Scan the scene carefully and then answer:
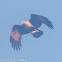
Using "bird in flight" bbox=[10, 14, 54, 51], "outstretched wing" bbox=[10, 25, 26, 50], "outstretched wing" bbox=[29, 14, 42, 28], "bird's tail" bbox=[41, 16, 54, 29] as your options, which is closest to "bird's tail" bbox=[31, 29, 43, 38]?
"bird in flight" bbox=[10, 14, 54, 51]

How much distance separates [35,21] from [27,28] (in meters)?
0.58

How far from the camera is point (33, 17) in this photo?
19.4 m

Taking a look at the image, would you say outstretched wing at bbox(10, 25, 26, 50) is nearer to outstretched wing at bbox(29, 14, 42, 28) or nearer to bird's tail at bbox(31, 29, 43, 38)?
outstretched wing at bbox(29, 14, 42, 28)

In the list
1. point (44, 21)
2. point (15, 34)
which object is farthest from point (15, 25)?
point (44, 21)

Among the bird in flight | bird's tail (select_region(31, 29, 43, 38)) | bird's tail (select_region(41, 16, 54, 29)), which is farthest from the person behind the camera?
the bird in flight

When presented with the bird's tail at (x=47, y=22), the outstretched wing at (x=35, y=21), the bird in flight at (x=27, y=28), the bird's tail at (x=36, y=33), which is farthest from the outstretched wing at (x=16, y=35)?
the bird's tail at (x=47, y=22)

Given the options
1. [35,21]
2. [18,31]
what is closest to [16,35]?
[18,31]

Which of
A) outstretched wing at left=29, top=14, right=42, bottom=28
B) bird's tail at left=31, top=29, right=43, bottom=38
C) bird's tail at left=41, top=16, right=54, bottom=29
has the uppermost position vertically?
outstretched wing at left=29, top=14, right=42, bottom=28

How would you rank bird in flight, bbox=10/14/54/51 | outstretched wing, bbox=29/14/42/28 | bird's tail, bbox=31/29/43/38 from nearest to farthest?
bird's tail, bbox=31/29/43/38 → bird in flight, bbox=10/14/54/51 → outstretched wing, bbox=29/14/42/28

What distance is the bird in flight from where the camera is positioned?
18.7 meters

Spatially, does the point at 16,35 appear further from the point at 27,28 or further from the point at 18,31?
the point at 27,28

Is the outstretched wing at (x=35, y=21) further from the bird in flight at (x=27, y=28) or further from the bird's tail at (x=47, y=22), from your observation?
the bird's tail at (x=47, y=22)

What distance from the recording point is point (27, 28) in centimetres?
1950

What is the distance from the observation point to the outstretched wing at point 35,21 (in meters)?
19.3
